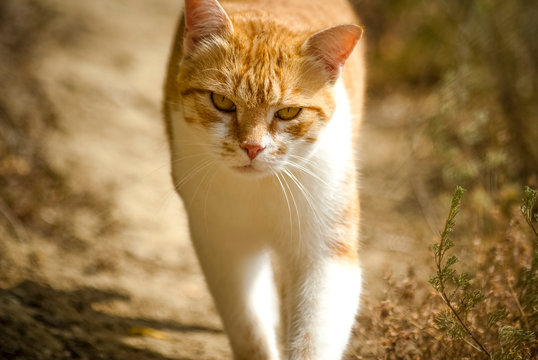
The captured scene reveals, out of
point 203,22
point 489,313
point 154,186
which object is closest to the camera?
point 489,313

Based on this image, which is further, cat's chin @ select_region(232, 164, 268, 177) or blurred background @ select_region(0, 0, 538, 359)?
blurred background @ select_region(0, 0, 538, 359)

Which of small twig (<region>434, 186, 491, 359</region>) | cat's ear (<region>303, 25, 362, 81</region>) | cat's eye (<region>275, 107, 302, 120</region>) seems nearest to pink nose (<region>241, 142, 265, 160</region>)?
cat's eye (<region>275, 107, 302, 120</region>)

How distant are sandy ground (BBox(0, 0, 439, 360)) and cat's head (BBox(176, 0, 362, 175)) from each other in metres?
1.06

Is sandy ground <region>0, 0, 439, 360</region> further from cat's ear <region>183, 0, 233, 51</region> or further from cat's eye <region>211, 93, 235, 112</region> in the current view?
cat's ear <region>183, 0, 233, 51</region>

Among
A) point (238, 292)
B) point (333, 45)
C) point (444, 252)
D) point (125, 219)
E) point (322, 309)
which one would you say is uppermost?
point (333, 45)

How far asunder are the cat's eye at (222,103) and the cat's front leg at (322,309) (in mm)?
684

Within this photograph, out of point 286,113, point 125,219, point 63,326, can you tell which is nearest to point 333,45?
point 286,113

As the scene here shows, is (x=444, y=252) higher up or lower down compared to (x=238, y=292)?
higher up

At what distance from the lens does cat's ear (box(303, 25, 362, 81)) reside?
2.04 meters

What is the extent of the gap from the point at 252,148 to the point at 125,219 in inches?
78.6

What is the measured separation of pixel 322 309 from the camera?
2160 millimetres

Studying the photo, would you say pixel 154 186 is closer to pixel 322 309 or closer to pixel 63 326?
pixel 63 326

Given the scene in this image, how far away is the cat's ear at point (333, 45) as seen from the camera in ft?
6.70

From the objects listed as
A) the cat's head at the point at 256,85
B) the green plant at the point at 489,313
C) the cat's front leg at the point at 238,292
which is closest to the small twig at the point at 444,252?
the green plant at the point at 489,313
